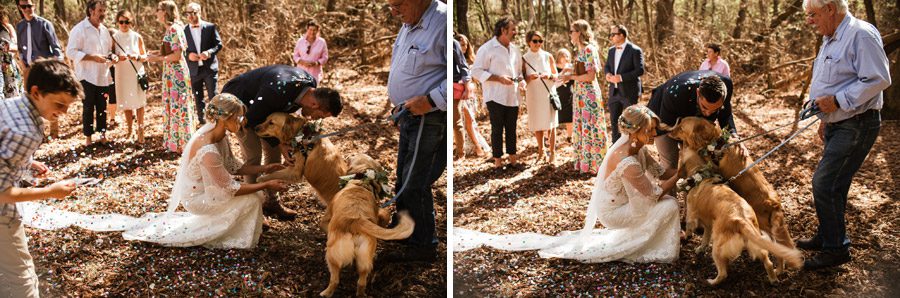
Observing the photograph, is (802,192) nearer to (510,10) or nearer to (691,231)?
(691,231)

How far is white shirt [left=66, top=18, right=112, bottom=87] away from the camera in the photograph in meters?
3.39

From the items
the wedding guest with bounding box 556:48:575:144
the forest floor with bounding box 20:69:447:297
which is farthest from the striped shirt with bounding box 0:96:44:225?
the wedding guest with bounding box 556:48:575:144

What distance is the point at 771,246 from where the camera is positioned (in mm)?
3189

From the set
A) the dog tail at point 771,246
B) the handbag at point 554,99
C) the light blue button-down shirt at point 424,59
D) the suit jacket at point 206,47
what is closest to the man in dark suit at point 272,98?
the suit jacket at point 206,47

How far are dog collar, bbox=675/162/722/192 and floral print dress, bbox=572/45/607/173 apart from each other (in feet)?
1.60

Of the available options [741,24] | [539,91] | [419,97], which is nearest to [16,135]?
[419,97]

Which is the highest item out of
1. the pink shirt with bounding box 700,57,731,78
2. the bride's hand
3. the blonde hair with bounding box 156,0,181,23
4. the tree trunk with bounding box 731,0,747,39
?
the blonde hair with bounding box 156,0,181,23

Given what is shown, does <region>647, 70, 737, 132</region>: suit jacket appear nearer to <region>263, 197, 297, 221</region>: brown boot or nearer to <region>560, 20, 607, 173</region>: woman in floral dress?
<region>560, 20, 607, 173</region>: woman in floral dress

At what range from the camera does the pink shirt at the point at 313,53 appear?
363 cm

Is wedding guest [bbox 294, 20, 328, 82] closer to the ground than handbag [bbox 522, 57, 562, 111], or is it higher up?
higher up

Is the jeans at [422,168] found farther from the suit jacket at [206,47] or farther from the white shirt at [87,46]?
the white shirt at [87,46]

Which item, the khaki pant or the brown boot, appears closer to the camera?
the khaki pant

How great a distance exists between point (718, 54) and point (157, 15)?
2.90 m

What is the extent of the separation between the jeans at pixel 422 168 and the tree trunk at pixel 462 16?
1.69 feet
